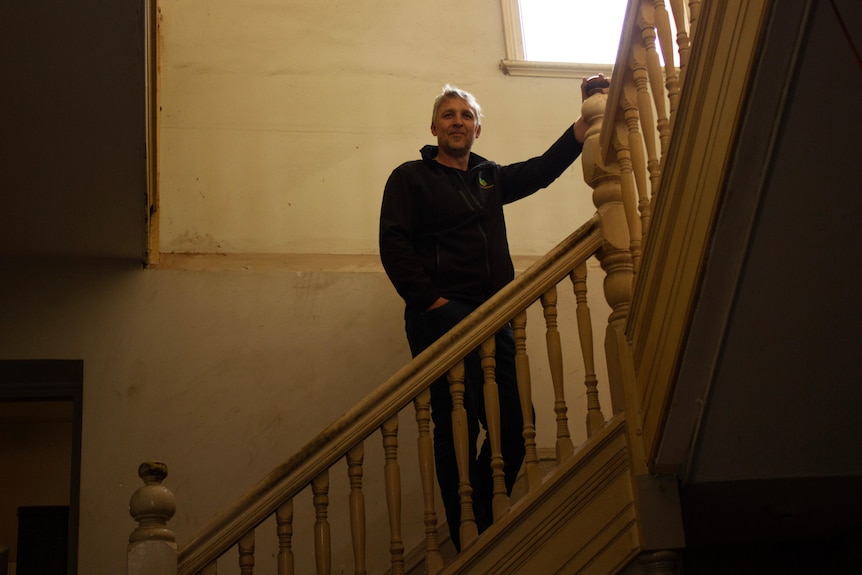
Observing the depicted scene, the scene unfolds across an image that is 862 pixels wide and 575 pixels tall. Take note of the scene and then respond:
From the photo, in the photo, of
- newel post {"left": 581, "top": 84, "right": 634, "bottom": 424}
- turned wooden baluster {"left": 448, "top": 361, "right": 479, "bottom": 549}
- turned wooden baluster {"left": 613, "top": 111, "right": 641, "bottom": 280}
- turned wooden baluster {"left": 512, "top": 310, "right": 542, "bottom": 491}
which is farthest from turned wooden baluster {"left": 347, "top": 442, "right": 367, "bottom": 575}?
turned wooden baluster {"left": 613, "top": 111, "right": 641, "bottom": 280}

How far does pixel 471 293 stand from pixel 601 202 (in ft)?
2.10

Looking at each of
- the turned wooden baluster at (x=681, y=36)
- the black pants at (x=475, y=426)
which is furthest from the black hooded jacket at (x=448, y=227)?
the turned wooden baluster at (x=681, y=36)

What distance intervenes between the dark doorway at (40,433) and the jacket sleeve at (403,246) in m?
1.62

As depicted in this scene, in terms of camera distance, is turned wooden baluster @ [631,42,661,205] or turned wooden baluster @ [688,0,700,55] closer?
turned wooden baluster @ [688,0,700,55]

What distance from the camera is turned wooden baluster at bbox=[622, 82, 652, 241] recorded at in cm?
297

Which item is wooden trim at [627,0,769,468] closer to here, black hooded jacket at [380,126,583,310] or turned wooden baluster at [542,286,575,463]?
turned wooden baluster at [542,286,575,463]

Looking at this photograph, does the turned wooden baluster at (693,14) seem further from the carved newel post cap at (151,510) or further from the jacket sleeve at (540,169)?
the carved newel post cap at (151,510)

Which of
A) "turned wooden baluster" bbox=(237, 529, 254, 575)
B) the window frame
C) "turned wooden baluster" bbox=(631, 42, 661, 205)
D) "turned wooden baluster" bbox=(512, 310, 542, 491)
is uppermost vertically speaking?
the window frame

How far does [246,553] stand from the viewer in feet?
9.45

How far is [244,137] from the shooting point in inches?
196

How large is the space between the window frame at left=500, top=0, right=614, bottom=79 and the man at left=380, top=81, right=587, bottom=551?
60.2 inches

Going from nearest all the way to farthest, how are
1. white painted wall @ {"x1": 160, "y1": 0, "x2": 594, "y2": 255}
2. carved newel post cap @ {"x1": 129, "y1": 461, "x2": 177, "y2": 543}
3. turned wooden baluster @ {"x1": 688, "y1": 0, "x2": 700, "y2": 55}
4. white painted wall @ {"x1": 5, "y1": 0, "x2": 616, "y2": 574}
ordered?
turned wooden baluster @ {"x1": 688, "y1": 0, "x2": 700, "y2": 55}
carved newel post cap @ {"x1": 129, "y1": 461, "x2": 177, "y2": 543}
white painted wall @ {"x1": 5, "y1": 0, "x2": 616, "y2": 574}
white painted wall @ {"x1": 160, "y1": 0, "x2": 594, "y2": 255}

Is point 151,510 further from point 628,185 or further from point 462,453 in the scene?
point 628,185

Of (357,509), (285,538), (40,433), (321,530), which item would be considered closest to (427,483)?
(357,509)
